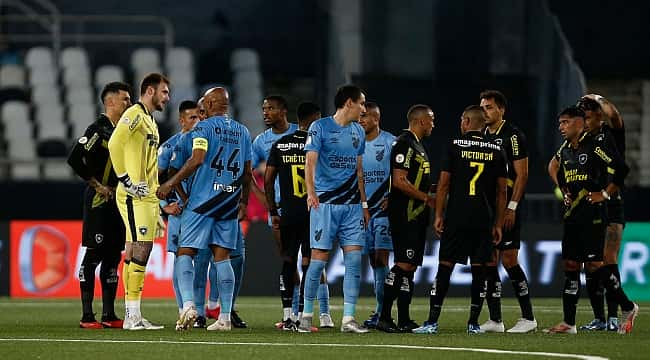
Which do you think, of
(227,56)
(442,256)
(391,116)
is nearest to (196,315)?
(442,256)

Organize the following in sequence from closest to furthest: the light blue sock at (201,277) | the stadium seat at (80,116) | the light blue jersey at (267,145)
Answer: the light blue sock at (201,277) < the light blue jersey at (267,145) < the stadium seat at (80,116)

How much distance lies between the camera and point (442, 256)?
12711mm

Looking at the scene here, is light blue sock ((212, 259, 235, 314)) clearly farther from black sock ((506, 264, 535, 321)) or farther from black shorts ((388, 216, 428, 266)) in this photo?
black sock ((506, 264, 535, 321))

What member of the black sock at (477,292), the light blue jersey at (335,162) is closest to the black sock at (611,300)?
the black sock at (477,292)

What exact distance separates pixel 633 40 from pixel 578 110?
14.2m

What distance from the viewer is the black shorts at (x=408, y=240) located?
1286 cm

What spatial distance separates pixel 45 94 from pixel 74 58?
3.23ft

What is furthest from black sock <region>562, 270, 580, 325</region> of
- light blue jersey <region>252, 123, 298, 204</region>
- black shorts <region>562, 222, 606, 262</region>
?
light blue jersey <region>252, 123, 298, 204</region>

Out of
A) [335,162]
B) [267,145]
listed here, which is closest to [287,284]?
[335,162]

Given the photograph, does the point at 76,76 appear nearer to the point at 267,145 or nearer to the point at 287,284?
the point at 267,145

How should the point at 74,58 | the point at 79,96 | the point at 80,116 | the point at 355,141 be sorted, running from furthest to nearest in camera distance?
the point at 74,58 < the point at 79,96 < the point at 80,116 < the point at 355,141

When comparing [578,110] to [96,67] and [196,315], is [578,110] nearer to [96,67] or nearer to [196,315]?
[196,315]

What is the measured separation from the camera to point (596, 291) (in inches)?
523

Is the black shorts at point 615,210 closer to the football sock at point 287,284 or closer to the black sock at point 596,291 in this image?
the black sock at point 596,291
